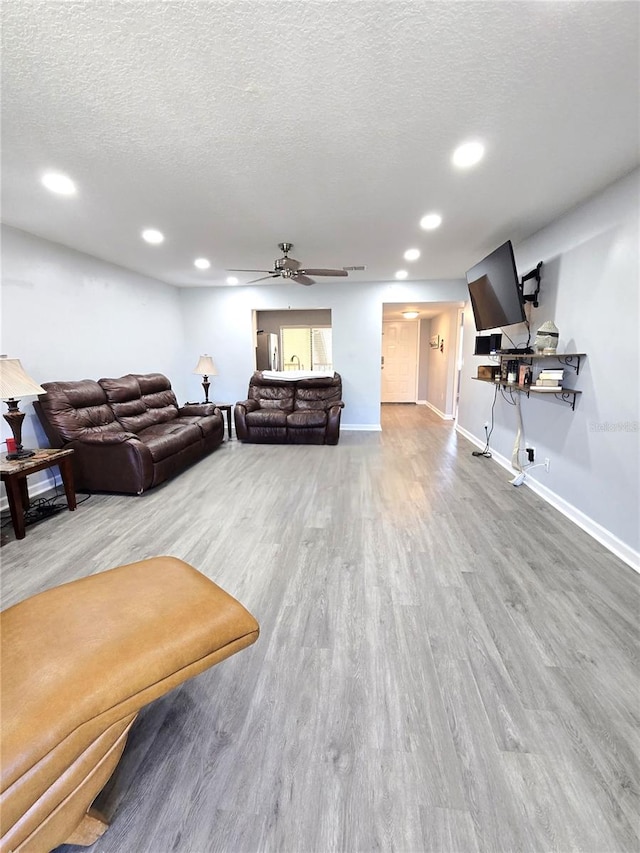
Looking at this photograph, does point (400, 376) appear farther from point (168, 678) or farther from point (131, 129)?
point (168, 678)

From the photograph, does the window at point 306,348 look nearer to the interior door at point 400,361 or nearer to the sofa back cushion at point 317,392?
the interior door at point 400,361

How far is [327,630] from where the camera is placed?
67.9 inches

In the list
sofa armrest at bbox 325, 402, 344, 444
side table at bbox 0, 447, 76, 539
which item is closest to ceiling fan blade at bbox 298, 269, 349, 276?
sofa armrest at bbox 325, 402, 344, 444

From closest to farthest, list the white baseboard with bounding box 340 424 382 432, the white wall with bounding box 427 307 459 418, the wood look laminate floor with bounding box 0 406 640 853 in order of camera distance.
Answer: the wood look laminate floor with bounding box 0 406 640 853 → the white baseboard with bounding box 340 424 382 432 → the white wall with bounding box 427 307 459 418

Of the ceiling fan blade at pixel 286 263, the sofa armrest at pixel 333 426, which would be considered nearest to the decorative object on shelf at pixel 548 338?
the ceiling fan blade at pixel 286 263

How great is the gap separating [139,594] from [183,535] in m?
1.50

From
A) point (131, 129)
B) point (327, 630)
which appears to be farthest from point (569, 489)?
point (131, 129)

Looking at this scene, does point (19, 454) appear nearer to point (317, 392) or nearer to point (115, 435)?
point (115, 435)

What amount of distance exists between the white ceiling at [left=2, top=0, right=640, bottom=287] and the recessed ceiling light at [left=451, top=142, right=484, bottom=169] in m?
0.05

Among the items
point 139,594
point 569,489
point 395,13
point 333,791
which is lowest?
point 333,791

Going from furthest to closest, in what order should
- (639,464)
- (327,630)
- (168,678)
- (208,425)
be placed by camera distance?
(208,425)
(639,464)
(327,630)
(168,678)

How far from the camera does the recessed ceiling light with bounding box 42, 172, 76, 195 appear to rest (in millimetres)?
2289

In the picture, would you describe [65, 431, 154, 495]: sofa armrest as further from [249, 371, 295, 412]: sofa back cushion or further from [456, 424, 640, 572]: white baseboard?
[456, 424, 640, 572]: white baseboard

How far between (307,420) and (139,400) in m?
2.29
